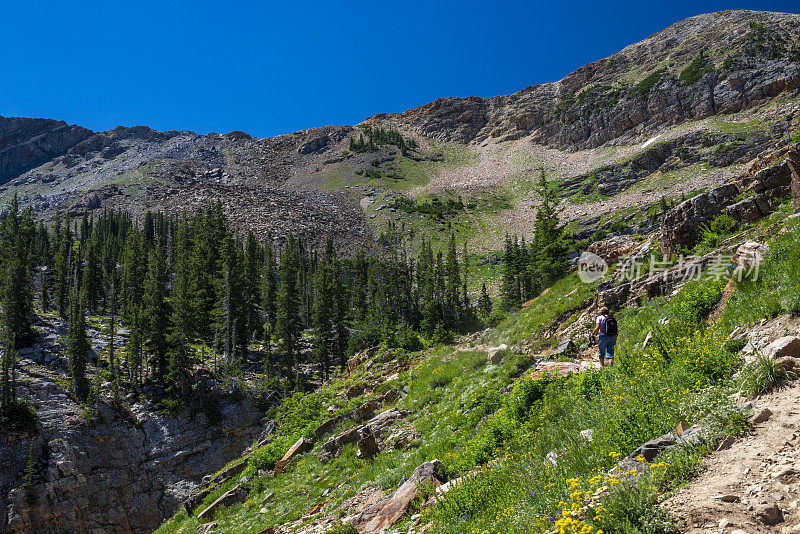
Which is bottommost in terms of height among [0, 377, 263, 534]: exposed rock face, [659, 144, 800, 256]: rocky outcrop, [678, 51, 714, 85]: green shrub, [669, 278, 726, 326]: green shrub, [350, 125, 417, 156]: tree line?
[0, 377, 263, 534]: exposed rock face

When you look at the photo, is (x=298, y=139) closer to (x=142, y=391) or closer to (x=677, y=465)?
(x=142, y=391)

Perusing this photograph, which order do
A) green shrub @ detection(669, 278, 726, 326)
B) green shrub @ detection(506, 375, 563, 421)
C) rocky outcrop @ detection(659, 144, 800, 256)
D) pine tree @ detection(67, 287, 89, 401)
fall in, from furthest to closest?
pine tree @ detection(67, 287, 89, 401) → rocky outcrop @ detection(659, 144, 800, 256) → green shrub @ detection(506, 375, 563, 421) → green shrub @ detection(669, 278, 726, 326)

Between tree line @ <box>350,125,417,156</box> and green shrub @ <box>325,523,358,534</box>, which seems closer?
green shrub @ <box>325,523,358,534</box>

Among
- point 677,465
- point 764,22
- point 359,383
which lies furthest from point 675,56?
point 677,465

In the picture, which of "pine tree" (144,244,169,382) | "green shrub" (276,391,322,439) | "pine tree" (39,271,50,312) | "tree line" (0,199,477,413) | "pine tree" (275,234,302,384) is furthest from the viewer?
"pine tree" (39,271,50,312)

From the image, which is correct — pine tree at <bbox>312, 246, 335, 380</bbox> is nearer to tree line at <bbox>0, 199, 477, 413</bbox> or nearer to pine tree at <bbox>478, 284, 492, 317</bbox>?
tree line at <bbox>0, 199, 477, 413</bbox>

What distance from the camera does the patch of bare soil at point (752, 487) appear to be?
142 inches

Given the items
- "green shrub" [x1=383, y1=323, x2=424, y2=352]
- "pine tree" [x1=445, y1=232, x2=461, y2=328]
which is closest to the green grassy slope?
"green shrub" [x1=383, y1=323, x2=424, y2=352]

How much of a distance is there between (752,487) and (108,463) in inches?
1582

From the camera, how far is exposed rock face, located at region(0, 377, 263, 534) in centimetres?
2786

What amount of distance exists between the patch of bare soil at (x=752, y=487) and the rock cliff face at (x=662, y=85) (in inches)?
5210

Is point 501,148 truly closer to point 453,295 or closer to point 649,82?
point 649,82

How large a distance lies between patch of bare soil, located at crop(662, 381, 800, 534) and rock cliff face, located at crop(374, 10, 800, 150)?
132 meters

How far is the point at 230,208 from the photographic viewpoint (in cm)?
11588
